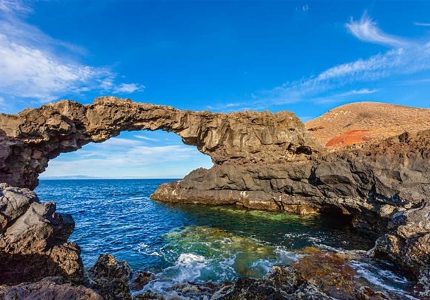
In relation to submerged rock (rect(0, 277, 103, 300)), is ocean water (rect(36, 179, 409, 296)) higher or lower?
lower

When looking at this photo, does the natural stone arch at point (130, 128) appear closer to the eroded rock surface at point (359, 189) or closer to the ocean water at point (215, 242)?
the eroded rock surface at point (359, 189)

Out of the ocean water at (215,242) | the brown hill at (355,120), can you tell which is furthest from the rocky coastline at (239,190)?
the brown hill at (355,120)

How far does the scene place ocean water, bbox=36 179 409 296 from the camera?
52.4 ft

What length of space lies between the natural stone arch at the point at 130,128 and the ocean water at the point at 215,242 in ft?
26.0

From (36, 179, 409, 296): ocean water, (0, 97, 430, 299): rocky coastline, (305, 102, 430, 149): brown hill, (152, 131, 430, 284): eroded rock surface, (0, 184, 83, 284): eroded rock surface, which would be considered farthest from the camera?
(305, 102, 430, 149): brown hill

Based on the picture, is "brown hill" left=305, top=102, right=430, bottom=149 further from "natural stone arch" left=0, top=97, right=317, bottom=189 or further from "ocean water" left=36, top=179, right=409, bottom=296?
"ocean water" left=36, top=179, right=409, bottom=296

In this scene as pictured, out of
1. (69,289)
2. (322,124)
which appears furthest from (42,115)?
(322,124)

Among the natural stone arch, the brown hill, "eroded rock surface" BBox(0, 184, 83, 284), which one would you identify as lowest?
"eroded rock surface" BBox(0, 184, 83, 284)

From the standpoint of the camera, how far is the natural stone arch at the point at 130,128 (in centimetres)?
2211

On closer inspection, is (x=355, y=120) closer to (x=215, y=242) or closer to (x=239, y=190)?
(x=239, y=190)

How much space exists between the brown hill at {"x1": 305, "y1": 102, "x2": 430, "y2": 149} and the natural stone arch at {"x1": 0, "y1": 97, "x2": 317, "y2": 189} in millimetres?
13235

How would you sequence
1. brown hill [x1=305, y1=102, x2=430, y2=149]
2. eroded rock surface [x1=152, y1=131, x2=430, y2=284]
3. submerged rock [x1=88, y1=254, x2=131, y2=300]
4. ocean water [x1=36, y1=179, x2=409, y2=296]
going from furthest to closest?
brown hill [x1=305, y1=102, x2=430, y2=149], ocean water [x1=36, y1=179, x2=409, y2=296], eroded rock surface [x1=152, y1=131, x2=430, y2=284], submerged rock [x1=88, y1=254, x2=131, y2=300]

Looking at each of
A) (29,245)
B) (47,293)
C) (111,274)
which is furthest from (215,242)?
→ (47,293)

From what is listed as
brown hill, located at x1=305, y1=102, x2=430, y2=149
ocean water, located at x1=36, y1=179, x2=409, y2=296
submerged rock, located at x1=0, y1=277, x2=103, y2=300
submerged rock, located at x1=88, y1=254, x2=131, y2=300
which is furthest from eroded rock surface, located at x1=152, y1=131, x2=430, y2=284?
brown hill, located at x1=305, y1=102, x2=430, y2=149
